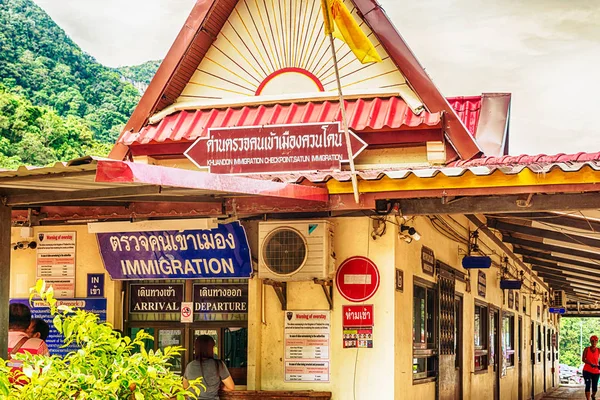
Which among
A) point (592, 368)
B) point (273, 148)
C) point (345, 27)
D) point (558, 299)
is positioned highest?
point (345, 27)

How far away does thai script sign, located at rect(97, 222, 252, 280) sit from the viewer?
8.84m

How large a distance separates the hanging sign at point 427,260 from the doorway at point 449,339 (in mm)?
500

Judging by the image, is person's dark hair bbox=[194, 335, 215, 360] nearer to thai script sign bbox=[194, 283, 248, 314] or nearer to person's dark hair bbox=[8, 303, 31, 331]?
thai script sign bbox=[194, 283, 248, 314]

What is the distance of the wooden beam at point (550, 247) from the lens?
14414mm

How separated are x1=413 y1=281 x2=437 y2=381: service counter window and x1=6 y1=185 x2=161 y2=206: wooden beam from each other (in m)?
4.79

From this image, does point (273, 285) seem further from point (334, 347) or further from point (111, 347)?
point (111, 347)

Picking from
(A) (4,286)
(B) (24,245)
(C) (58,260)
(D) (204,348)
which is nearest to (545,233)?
(D) (204,348)

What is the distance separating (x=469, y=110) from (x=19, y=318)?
7.85 metres

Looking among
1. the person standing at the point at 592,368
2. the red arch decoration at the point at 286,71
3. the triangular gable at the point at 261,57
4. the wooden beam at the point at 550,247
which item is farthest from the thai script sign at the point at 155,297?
the person standing at the point at 592,368

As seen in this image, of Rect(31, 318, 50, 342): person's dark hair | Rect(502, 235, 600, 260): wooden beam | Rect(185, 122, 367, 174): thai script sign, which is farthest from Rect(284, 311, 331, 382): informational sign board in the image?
Rect(502, 235, 600, 260): wooden beam

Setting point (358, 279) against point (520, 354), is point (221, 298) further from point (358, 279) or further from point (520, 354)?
point (520, 354)

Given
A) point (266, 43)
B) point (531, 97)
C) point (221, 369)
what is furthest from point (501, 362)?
point (531, 97)

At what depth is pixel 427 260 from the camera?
10703mm

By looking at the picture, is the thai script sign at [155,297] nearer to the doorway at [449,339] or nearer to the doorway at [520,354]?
the doorway at [449,339]
